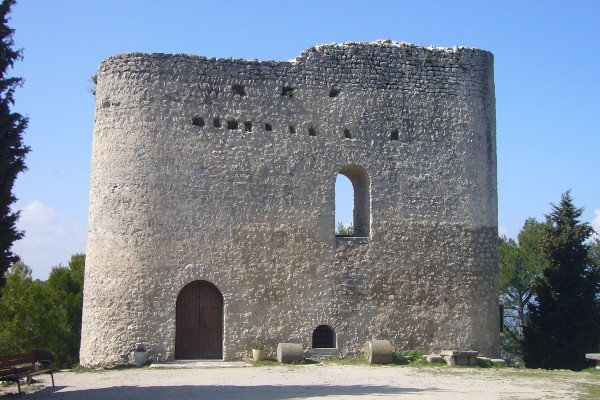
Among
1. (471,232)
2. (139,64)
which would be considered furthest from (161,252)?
(471,232)

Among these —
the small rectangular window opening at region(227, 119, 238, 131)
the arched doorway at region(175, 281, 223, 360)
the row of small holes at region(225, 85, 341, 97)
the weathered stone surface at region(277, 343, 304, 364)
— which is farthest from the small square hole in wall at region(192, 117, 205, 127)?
the weathered stone surface at region(277, 343, 304, 364)

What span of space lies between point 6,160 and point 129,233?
5.36m

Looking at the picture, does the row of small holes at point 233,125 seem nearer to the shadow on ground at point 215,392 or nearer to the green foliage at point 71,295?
the shadow on ground at point 215,392

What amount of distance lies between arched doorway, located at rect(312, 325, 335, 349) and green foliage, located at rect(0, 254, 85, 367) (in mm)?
14717

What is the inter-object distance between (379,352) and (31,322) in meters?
18.6

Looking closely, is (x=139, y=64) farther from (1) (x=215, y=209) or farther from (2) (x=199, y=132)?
(1) (x=215, y=209)

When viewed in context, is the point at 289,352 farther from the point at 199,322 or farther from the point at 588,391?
the point at 588,391

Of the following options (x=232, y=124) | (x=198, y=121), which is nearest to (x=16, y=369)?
(x=198, y=121)

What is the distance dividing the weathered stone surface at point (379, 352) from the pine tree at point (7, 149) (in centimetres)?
785

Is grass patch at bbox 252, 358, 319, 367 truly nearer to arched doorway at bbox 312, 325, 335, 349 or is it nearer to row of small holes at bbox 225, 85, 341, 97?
arched doorway at bbox 312, 325, 335, 349

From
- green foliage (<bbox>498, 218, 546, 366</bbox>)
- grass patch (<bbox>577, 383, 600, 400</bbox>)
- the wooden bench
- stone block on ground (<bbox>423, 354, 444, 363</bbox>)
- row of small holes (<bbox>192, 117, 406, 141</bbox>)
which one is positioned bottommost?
grass patch (<bbox>577, 383, 600, 400</bbox>)

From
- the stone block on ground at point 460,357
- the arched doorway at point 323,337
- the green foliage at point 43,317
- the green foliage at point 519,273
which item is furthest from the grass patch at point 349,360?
the green foliage at point 519,273

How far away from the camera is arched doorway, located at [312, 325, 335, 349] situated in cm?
1618

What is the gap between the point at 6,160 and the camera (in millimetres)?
10344
